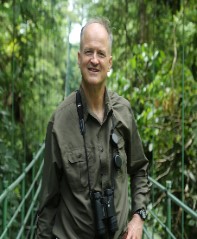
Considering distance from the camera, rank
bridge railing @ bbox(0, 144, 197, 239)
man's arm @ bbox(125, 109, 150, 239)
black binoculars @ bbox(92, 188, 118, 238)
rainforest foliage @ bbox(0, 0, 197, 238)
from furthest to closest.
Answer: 1. rainforest foliage @ bbox(0, 0, 197, 238)
2. bridge railing @ bbox(0, 144, 197, 239)
3. man's arm @ bbox(125, 109, 150, 239)
4. black binoculars @ bbox(92, 188, 118, 238)

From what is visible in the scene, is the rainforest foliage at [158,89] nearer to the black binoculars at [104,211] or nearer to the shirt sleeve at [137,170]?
the shirt sleeve at [137,170]

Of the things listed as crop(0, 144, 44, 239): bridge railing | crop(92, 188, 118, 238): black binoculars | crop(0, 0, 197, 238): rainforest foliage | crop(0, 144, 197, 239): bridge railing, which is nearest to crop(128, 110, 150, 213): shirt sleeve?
crop(92, 188, 118, 238): black binoculars

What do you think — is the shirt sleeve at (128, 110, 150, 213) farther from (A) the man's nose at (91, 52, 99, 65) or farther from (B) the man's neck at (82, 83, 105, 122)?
(A) the man's nose at (91, 52, 99, 65)

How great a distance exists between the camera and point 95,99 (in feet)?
4.69

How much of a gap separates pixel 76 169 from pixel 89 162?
0.04m

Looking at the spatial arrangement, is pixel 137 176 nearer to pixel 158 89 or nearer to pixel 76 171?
pixel 76 171

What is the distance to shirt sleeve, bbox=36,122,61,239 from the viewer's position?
137cm

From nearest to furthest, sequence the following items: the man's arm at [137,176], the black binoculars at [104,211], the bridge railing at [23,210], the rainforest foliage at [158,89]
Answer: the black binoculars at [104,211]
the man's arm at [137,176]
the bridge railing at [23,210]
the rainforest foliage at [158,89]

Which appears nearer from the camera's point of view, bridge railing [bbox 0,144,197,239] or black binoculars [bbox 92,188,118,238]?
black binoculars [bbox 92,188,118,238]

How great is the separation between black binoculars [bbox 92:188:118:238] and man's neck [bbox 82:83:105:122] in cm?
20

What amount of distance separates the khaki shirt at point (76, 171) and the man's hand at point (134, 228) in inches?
0.7

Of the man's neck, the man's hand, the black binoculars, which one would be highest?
the man's neck

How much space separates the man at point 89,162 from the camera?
1345 mm

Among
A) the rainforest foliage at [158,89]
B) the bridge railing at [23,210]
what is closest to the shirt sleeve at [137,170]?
the bridge railing at [23,210]
